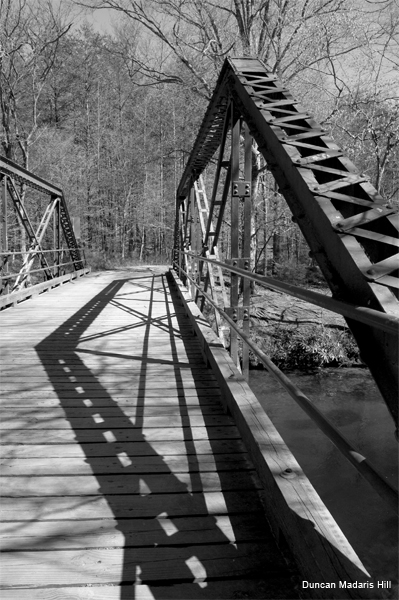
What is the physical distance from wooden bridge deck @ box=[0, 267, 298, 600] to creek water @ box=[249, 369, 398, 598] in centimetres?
147

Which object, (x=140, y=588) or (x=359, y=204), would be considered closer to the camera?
(x=140, y=588)

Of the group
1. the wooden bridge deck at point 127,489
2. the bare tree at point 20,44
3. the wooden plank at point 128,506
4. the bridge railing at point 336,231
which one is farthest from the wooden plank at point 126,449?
the bare tree at point 20,44

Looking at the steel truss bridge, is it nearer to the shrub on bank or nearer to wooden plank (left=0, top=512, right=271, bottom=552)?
wooden plank (left=0, top=512, right=271, bottom=552)

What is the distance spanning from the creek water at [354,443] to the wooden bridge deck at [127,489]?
4.83ft

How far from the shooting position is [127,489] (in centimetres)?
218

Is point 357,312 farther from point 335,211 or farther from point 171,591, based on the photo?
point 171,591

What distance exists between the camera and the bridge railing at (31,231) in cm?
804

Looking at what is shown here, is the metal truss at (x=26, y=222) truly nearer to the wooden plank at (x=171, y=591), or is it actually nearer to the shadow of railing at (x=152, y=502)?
the shadow of railing at (x=152, y=502)

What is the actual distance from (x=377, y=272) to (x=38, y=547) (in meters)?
1.61

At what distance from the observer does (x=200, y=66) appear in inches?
526

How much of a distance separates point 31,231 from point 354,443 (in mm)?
7963

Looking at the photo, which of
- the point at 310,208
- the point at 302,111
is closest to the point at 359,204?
the point at 310,208

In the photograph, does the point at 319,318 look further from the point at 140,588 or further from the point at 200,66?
the point at 140,588

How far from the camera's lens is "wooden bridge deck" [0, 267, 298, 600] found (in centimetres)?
160
